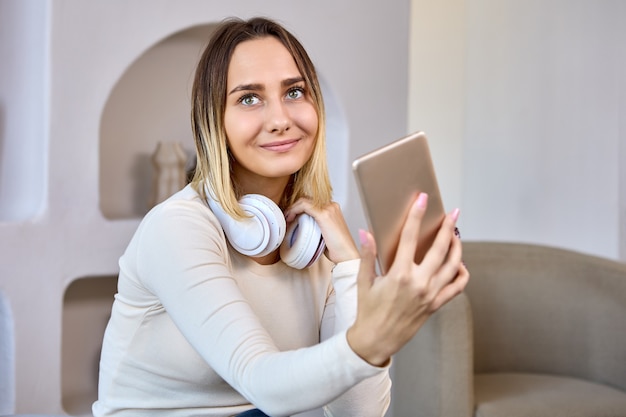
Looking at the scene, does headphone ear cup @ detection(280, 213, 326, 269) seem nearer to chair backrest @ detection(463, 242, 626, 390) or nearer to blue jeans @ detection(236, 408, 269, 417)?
blue jeans @ detection(236, 408, 269, 417)

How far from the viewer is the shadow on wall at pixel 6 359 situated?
2.65 meters

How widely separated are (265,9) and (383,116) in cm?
66

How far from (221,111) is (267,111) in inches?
3.0

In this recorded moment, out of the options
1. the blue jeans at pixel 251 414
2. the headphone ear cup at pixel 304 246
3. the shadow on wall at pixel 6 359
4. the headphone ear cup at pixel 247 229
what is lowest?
the shadow on wall at pixel 6 359

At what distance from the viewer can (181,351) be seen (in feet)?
4.84

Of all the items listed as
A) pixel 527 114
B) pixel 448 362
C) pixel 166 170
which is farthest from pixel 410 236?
pixel 527 114

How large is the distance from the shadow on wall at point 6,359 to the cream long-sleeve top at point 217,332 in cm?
120

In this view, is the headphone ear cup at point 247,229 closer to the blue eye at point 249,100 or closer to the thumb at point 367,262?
the blue eye at point 249,100

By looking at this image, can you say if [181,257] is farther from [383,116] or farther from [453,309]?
[383,116]

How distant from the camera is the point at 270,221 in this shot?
4.86 ft

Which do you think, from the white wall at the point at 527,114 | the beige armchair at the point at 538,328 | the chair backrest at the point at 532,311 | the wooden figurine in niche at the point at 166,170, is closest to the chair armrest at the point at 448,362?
the beige armchair at the point at 538,328

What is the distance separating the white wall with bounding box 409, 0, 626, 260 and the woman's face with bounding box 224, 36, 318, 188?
8.40ft

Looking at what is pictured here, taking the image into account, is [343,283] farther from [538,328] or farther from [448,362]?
[538,328]

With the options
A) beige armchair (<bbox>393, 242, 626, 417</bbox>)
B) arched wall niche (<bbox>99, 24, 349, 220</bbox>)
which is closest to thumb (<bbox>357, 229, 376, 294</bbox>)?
beige armchair (<bbox>393, 242, 626, 417</bbox>)
